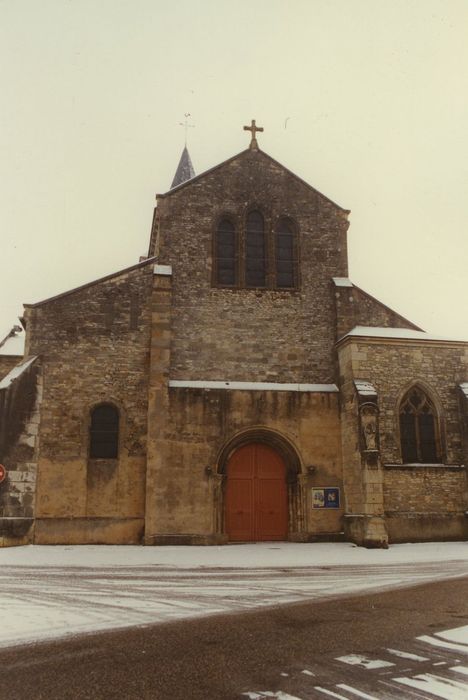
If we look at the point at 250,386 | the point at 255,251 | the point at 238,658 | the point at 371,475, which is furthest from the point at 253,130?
the point at 238,658

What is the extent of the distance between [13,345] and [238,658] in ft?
61.2

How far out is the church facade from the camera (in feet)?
53.9

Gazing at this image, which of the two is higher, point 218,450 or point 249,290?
point 249,290

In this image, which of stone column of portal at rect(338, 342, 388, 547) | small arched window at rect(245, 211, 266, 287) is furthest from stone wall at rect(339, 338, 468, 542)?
small arched window at rect(245, 211, 266, 287)

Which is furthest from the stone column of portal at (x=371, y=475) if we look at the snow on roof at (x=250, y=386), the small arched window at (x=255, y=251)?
the small arched window at (x=255, y=251)

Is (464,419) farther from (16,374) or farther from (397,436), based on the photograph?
(16,374)

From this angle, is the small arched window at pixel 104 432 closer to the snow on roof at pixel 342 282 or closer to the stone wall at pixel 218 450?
the stone wall at pixel 218 450

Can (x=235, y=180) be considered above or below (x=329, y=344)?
above

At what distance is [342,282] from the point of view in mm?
19500

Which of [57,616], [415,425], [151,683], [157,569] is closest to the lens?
[151,683]

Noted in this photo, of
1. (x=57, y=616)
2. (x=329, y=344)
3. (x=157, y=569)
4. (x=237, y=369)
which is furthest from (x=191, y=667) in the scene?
(x=329, y=344)

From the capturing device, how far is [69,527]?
1620cm

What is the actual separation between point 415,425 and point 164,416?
7379mm

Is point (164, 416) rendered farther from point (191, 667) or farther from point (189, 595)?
point (191, 667)
